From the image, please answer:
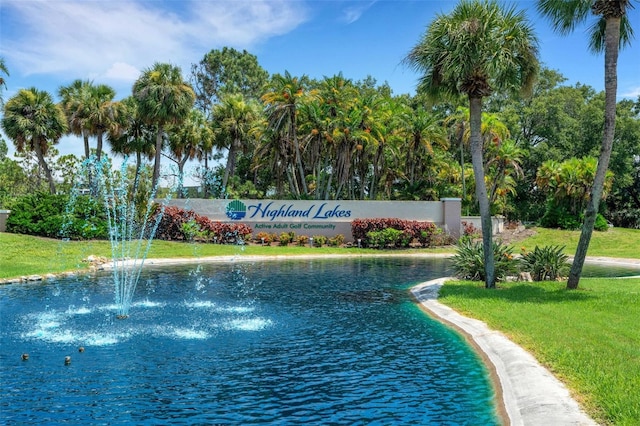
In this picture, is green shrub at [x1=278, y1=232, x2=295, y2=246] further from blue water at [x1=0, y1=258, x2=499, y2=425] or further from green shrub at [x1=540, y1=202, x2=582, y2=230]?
green shrub at [x1=540, y1=202, x2=582, y2=230]

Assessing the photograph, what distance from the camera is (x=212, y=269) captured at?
27453 mm

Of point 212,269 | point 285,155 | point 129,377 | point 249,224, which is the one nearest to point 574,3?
point 129,377

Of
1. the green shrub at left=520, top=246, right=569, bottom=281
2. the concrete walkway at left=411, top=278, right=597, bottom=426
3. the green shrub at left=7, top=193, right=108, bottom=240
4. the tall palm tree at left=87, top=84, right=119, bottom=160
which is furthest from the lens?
the tall palm tree at left=87, top=84, right=119, bottom=160

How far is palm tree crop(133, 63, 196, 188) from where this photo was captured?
40.7 m

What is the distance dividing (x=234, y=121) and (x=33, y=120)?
54.0 ft

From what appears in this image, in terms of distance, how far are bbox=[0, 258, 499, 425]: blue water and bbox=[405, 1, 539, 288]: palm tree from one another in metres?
6.50

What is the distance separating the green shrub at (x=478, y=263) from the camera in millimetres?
21570

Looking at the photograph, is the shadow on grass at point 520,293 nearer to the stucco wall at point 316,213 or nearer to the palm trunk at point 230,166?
the stucco wall at point 316,213

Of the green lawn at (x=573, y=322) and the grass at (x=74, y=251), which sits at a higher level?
the grass at (x=74, y=251)

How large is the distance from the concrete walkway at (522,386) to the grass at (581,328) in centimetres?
24

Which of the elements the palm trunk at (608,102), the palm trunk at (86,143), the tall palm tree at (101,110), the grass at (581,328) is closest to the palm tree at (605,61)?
the palm trunk at (608,102)

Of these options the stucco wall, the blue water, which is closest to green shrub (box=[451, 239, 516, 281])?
the blue water

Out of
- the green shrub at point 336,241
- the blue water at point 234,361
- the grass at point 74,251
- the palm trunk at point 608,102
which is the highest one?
the palm trunk at point 608,102

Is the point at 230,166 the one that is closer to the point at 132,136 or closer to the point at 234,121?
the point at 234,121
